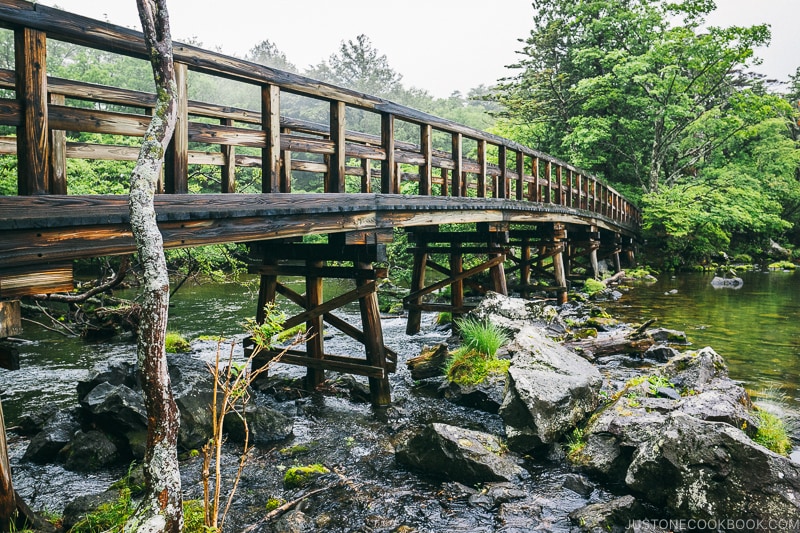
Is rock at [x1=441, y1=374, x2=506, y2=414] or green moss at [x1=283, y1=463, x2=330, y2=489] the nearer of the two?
green moss at [x1=283, y1=463, x2=330, y2=489]

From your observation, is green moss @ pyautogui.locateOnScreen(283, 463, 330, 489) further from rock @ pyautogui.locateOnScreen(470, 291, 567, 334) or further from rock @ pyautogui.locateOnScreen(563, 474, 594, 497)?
rock @ pyautogui.locateOnScreen(470, 291, 567, 334)

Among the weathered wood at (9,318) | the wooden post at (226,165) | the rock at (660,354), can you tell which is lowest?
the rock at (660,354)

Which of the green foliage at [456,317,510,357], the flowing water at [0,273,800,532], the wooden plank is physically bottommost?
the flowing water at [0,273,800,532]

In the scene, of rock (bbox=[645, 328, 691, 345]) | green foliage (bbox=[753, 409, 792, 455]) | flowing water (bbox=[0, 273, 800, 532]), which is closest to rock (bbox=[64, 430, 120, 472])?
flowing water (bbox=[0, 273, 800, 532])

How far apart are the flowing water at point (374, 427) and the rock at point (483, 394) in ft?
0.43

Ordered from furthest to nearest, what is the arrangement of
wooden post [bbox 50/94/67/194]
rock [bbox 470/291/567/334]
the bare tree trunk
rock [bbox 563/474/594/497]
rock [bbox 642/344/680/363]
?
rock [bbox 470/291/567/334], rock [bbox 642/344/680/363], rock [bbox 563/474/594/497], wooden post [bbox 50/94/67/194], the bare tree trunk

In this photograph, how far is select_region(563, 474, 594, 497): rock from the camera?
4715mm

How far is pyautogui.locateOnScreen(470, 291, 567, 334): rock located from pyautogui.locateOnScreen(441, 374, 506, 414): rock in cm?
195

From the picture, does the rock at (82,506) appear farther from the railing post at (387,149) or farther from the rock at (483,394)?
the railing post at (387,149)

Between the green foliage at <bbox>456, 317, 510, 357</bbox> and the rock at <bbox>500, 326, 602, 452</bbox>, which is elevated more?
the green foliage at <bbox>456, 317, 510, 357</bbox>

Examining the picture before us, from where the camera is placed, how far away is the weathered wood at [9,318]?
3.51m

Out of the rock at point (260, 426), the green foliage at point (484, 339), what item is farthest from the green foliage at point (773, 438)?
the rock at point (260, 426)

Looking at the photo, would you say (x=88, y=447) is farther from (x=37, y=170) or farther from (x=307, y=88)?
(x=307, y=88)

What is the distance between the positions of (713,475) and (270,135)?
483 centimetres
